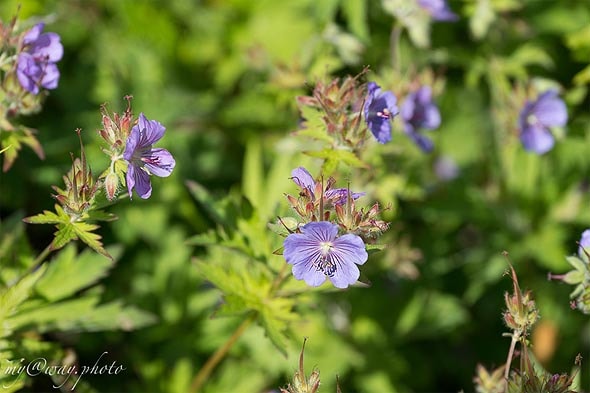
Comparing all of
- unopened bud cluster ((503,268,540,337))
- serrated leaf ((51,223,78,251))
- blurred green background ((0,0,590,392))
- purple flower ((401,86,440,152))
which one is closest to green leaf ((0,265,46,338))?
serrated leaf ((51,223,78,251))

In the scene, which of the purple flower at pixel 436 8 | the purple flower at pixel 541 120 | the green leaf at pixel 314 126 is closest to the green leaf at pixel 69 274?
the green leaf at pixel 314 126

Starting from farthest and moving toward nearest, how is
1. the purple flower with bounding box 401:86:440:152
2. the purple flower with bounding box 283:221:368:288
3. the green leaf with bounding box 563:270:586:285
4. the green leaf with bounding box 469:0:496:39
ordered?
1. the green leaf with bounding box 469:0:496:39
2. the purple flower with bounding box 401:86:440:152
3. the green leaf with bounding box 563:270:586:285
4. the purple flower with bounding box 283:221:368:288

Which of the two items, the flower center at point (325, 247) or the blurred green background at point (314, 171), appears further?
the blurred green background at point (314, 171)

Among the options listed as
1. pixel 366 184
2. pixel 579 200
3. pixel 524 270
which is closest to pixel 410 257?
pixel 366 184

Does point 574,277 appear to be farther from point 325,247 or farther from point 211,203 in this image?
point 211,203

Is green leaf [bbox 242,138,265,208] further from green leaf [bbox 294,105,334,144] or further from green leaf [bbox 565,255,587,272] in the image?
green leaf [bbox 565,255,587,272]

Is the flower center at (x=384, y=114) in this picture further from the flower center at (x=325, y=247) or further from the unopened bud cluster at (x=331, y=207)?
the flower center at (x=325, y=247)
